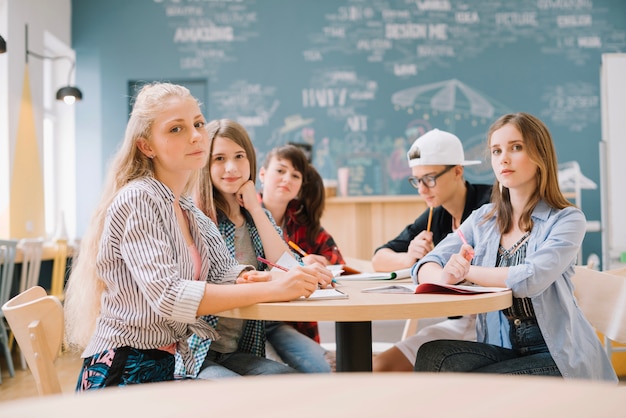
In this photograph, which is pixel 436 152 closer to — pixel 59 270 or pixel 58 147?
pixel 59 270

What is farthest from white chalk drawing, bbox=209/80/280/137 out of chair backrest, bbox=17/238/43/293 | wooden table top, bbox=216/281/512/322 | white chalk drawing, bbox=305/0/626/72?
wooden table top, bbox=216/281/512/322

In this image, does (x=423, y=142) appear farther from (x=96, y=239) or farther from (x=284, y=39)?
(x=284, y=39)

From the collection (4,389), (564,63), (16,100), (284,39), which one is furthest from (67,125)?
(564,63)

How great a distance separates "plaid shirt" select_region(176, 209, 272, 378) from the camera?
165 cm

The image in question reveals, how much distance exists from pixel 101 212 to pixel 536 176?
108 cm

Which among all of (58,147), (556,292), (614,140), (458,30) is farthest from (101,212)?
(458,30)

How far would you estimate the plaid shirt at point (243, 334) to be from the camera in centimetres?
165

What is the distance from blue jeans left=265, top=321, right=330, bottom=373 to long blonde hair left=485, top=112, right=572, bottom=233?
633mm

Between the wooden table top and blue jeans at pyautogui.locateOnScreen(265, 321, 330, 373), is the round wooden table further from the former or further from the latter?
blue jeans at pyautogui.locateOnScreen(265, 321, 330, 373)

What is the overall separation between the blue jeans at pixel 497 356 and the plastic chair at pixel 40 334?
87cm

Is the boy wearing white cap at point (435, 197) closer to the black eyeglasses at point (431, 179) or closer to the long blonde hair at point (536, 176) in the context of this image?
the black eyeglasses at point (431, 179)

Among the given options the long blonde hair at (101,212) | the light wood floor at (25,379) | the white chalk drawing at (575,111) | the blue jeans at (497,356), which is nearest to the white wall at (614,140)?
the white chalk drawing at (575,111)

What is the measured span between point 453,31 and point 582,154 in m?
1.71

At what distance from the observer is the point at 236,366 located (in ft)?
5.44
